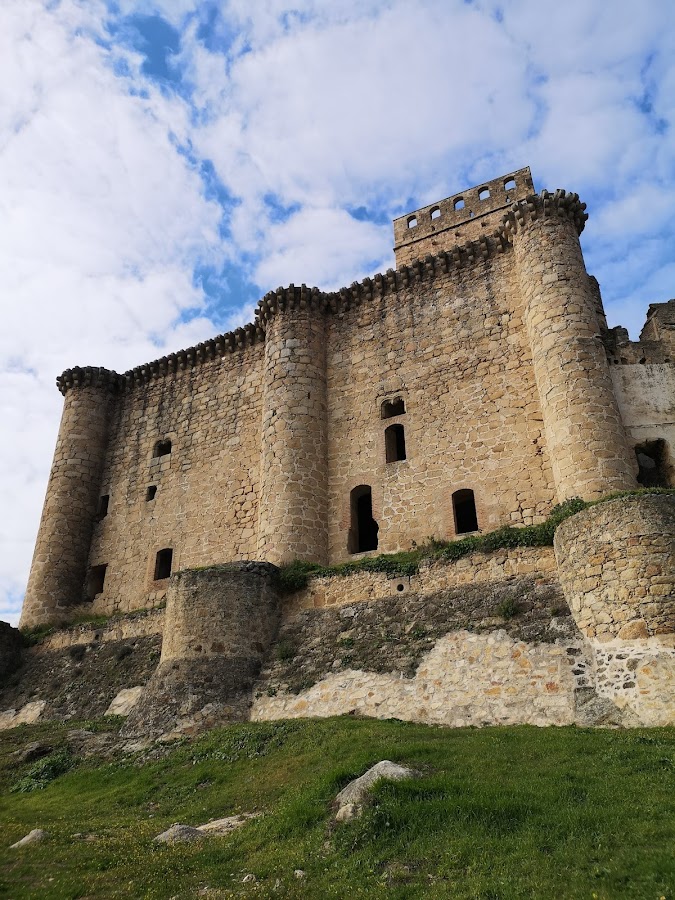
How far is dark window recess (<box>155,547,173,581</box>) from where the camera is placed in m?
21.4

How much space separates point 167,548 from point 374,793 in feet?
50.2

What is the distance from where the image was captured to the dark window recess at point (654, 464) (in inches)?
612

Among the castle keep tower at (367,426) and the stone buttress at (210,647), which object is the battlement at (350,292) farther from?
the stone buttress at (210,647)

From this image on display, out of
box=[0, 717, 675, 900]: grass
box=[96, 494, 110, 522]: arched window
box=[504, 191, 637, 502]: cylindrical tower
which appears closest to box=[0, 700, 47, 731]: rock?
box=[0, 717, 675, 900]: grass

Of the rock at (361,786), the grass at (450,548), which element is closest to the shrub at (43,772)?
the grass at (450,548)

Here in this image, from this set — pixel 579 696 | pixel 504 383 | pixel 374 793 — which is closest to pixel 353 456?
pixel 504 383

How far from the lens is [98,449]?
2478 centimetres

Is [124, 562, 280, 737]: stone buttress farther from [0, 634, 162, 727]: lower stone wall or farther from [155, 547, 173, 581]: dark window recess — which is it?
[155, 547, 173, 581]: dark window recess

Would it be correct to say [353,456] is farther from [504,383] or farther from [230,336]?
[230,336]

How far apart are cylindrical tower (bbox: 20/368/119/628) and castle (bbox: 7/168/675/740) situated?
0.07m

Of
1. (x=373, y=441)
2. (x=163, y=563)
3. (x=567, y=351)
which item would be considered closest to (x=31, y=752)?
(x=163, y=563)

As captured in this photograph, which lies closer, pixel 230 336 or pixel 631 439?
pixel 631 439

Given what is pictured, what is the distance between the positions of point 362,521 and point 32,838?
12.2 metres

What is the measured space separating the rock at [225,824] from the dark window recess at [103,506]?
1684cm
